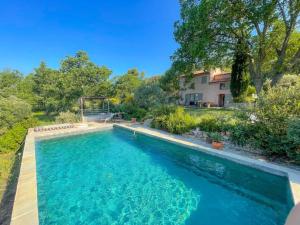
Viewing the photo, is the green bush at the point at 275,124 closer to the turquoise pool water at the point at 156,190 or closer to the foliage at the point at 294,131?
the foliage at the point at 294,131

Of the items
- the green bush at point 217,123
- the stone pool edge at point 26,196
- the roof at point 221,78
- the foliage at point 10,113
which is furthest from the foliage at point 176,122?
the roof at point 221,78

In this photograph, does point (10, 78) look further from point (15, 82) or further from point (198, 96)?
point (198, 96)

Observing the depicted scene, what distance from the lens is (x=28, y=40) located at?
19250 mm

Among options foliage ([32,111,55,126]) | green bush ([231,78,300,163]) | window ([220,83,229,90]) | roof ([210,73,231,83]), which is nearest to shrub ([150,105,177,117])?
green bush ([231,78,300,163])

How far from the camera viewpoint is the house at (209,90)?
25.2 meters

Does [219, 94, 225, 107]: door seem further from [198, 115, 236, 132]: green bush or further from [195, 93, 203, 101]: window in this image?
[198, 115, 236, 132]: green bush

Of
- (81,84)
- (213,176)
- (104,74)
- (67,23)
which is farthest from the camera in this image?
(104,74)

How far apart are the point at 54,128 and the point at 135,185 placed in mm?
Answer: 10642

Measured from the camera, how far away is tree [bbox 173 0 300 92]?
1198cm

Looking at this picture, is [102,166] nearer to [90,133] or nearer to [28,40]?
[90,133]

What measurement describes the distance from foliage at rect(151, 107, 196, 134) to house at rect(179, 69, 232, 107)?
490 inches

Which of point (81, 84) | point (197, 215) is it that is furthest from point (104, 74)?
point (197, 215)

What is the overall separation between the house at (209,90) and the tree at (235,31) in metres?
8.95

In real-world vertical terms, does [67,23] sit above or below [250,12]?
above
